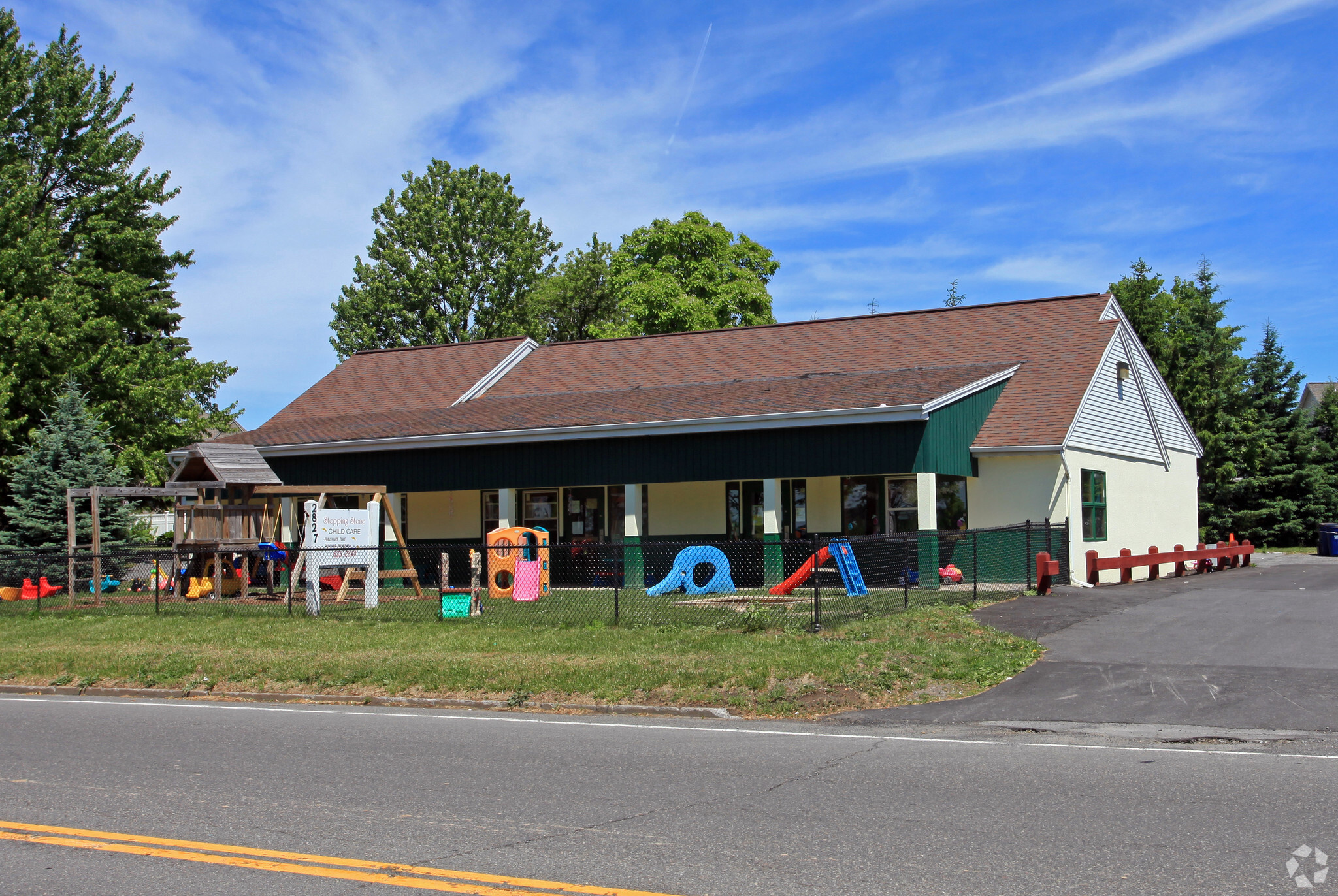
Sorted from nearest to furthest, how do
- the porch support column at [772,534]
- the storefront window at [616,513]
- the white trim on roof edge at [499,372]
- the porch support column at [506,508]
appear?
the porch support column at [772,534]
the porch support column at [506,508]
the storefront window at [616,513]
the white trim on roof edge at [499,372]

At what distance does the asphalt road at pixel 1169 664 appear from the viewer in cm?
1071

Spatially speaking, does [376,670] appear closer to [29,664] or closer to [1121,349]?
[29,664]

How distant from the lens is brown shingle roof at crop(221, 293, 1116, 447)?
24.2 metres

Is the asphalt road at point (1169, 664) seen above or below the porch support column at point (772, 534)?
below

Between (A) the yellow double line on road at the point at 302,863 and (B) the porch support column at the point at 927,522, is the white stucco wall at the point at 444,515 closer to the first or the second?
(B) the porch support column at the point at 927,522

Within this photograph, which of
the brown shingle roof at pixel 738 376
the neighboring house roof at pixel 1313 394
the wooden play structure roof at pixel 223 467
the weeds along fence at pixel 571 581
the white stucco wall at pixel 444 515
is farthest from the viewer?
the neighboring house roof at pixel 1313 394

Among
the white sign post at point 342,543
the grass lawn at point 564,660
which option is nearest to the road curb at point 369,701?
the grass lawn at point 564,660

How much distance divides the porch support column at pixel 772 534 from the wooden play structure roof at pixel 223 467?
10713 mm

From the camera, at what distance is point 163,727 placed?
1096 centimetres

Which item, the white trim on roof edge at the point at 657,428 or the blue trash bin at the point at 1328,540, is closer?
the white trim on roof edge at the point at 657,428

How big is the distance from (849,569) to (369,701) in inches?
368

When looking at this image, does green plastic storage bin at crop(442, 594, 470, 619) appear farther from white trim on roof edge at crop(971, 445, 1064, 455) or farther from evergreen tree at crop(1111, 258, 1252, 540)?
evergreen tree at crop(1111, 258, 1252, 540)

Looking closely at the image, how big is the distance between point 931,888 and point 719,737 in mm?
4689

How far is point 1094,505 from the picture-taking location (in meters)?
25.2
